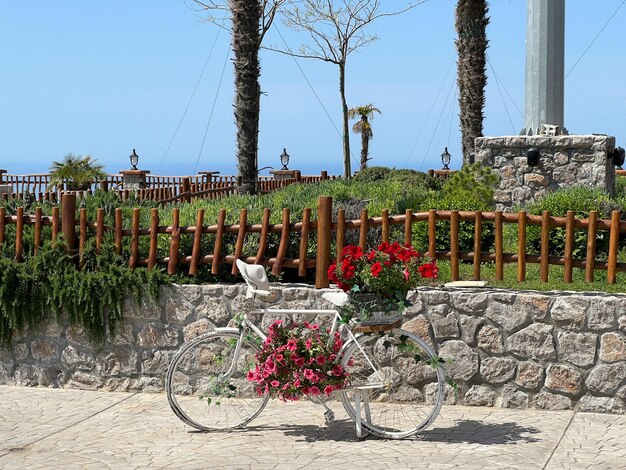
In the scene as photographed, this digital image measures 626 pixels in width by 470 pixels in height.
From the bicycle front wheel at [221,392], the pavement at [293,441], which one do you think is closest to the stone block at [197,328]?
the bicycle front wheel at [221,392]

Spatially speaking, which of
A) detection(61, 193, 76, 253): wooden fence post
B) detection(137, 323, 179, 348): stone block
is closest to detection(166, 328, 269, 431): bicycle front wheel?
detection(137, 323, 179, 348): stone block

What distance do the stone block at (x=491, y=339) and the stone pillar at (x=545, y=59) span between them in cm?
1036

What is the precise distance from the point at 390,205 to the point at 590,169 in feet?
19.6

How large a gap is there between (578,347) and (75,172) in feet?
70.6

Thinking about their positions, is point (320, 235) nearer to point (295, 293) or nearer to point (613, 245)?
point (295, 293)

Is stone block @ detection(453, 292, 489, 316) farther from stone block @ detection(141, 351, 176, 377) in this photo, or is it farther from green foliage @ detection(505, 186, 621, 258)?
green foliage @ detection(505, 186, 621, 258)

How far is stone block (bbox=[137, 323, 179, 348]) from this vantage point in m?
9.38

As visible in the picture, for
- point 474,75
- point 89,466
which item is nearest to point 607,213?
point 89,466

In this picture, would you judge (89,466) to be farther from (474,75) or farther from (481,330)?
(474,75)

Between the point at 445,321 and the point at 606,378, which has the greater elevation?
the point at 445,321

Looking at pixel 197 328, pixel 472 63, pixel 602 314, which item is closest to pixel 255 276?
pixel 197 328

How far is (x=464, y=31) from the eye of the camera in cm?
2394

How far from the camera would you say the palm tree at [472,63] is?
78.2 ft

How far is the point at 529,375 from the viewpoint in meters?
8.59
